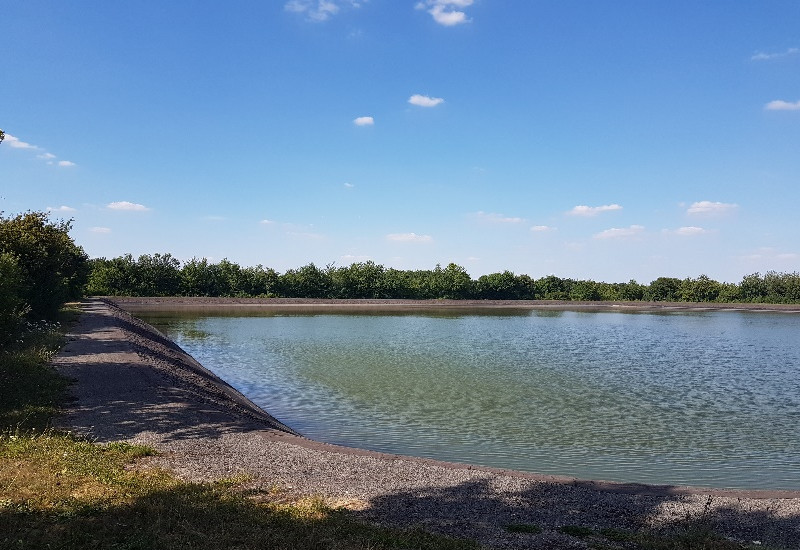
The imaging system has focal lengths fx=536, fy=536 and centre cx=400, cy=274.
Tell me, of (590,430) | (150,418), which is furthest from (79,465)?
(590,430)

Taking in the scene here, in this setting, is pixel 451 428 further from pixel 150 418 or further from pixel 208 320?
pixel 208 320

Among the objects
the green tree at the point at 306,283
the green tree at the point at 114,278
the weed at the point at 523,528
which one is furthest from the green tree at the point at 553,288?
the weed at the point at 523,528

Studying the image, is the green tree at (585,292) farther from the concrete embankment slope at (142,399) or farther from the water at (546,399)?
the concrete embankment slope at (142,399)

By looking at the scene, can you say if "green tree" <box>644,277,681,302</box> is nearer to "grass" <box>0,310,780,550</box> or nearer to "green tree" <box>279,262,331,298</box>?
"green tree" <box>279,262,331,298</box>

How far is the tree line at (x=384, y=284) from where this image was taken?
306 feet

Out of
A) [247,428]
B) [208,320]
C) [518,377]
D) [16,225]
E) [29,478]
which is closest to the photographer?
[29,478]

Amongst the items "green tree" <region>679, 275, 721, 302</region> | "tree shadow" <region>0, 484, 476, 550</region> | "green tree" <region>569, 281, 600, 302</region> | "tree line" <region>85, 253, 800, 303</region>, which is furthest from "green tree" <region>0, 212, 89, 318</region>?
"green tree" <region>679, 275, 721, 302</region>

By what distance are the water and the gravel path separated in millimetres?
3046

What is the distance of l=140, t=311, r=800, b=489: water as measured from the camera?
14586 mm

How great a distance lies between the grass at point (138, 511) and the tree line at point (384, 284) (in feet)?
277

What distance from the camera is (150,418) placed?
14273mm

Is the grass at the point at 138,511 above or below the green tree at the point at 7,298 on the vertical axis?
below

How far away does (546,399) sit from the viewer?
22.0 meters

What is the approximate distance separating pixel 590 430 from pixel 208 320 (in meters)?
50.9
